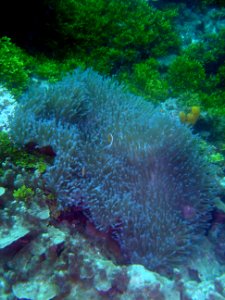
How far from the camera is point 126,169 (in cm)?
376

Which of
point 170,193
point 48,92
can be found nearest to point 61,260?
point 170,193

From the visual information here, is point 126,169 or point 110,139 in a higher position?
point 110,139

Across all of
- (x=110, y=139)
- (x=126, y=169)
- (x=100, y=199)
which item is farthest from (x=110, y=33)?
(x=100, y=199)

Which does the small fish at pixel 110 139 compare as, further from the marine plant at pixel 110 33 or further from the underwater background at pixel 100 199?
the marine plant at pixel 110 33

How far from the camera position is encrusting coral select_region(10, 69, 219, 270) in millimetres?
3502

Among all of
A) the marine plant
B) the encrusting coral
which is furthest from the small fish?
the marine plant

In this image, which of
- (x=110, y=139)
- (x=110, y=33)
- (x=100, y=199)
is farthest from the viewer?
(x=110, y=33)

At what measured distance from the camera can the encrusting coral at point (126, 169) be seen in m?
3.50

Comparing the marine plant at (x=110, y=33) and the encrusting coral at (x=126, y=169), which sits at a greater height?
the marine plant at (x=110, y=33)

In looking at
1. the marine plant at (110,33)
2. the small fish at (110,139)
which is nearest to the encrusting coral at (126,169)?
the small fish at (110,139)

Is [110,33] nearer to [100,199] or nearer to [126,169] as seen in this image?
[126,169]

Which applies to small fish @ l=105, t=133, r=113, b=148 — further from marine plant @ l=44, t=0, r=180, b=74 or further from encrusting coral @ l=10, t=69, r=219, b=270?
marine plant @ l=44, t=0, r=180, b=74

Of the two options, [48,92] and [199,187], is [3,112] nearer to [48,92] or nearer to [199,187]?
[48,92]

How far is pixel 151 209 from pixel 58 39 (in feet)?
18.2
